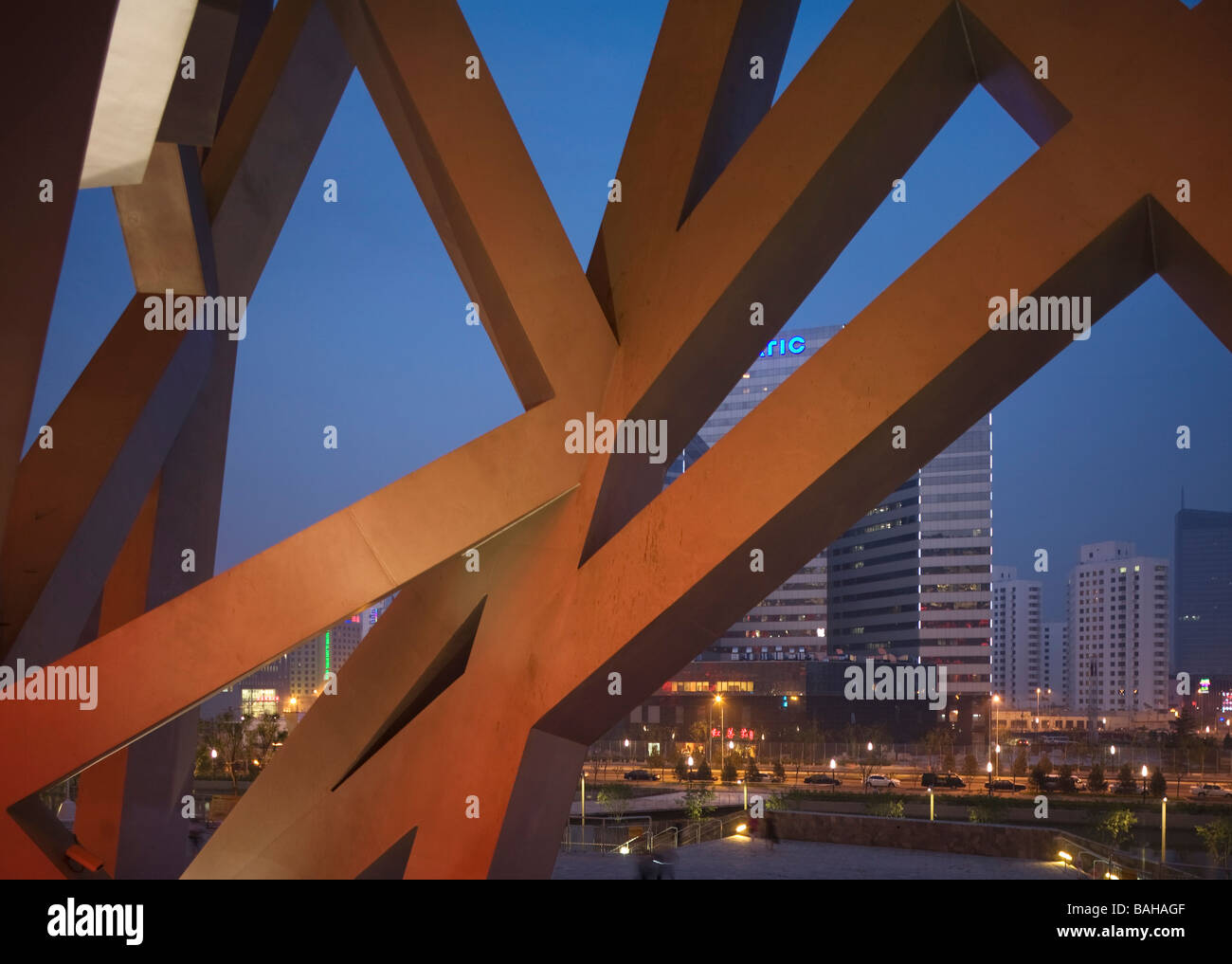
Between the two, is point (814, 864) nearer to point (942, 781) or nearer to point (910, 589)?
point (942, 781)

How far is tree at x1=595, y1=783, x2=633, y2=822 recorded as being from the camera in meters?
50.3

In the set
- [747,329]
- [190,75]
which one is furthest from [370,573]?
[190,75]

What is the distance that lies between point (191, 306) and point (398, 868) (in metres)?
6.27

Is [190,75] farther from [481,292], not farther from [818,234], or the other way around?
[818,234]

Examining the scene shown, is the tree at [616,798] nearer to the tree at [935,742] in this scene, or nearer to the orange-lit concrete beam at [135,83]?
the tree at [935,742]

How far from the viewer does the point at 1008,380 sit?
6727 mm
